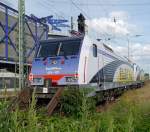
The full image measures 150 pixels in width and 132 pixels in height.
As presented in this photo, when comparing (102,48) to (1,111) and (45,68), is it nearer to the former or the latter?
(45,68)

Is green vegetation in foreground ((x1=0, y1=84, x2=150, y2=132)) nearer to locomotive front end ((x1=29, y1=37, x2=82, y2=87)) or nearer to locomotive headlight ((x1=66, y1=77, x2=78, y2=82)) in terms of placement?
locomotive headlight ((x1=66, y1=77, x2=78, y2=82))

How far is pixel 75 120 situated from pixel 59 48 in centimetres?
621

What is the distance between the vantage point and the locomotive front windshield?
14.4m

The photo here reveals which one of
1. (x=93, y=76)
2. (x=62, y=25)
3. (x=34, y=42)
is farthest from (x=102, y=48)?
(x=62, y=25)

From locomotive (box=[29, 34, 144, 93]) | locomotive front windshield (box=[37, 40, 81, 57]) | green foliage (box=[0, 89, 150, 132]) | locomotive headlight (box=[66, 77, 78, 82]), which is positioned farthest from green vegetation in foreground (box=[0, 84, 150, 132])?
locomotive front windshield (box=[37, 40, 81, 57])

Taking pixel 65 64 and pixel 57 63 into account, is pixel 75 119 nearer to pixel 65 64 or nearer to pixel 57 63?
pixel 65 64

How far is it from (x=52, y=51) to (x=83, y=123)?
36.1 feet

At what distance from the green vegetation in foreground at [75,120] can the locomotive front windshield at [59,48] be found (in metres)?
2.94

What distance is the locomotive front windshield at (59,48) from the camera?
1443 cm

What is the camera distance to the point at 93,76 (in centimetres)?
1566

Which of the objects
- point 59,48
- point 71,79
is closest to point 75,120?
point 71,79

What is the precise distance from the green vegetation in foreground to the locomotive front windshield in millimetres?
2939

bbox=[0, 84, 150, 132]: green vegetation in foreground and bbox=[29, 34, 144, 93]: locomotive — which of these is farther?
bbox=[29, 34, 144, 93]: locomotive

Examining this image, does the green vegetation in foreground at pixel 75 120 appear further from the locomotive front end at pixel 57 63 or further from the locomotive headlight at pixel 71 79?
the locomotive front end at pixel 57 63
